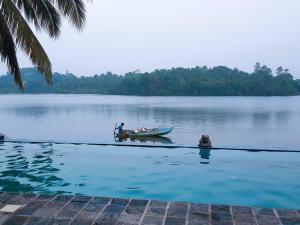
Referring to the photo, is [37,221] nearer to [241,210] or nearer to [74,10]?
[241,210]

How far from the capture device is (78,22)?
7590 millimetres

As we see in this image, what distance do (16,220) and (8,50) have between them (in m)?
4.41

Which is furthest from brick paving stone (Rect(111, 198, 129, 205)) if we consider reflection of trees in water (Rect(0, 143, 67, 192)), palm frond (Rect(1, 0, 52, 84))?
reflection of trees in water (Rect(0, 143, 67, 192))

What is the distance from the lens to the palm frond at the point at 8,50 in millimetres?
6684

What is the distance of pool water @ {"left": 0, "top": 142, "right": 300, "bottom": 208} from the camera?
25.9 feet

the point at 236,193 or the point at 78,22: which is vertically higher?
the point at 78,22

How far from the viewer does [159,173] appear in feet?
31.8

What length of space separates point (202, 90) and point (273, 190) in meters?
90.5

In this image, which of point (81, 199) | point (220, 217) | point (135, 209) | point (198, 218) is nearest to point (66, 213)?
point (81, 199)

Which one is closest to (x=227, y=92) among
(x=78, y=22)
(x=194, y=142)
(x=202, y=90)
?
(x=202, y=90)

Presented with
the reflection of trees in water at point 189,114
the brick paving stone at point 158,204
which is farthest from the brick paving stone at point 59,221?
the reflection of trees in water at point 189,114

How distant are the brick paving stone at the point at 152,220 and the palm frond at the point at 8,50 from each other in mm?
4928

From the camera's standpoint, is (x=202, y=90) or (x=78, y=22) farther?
(x=202, y=90)

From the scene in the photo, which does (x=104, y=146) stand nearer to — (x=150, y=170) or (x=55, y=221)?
(x=150, y=170)
